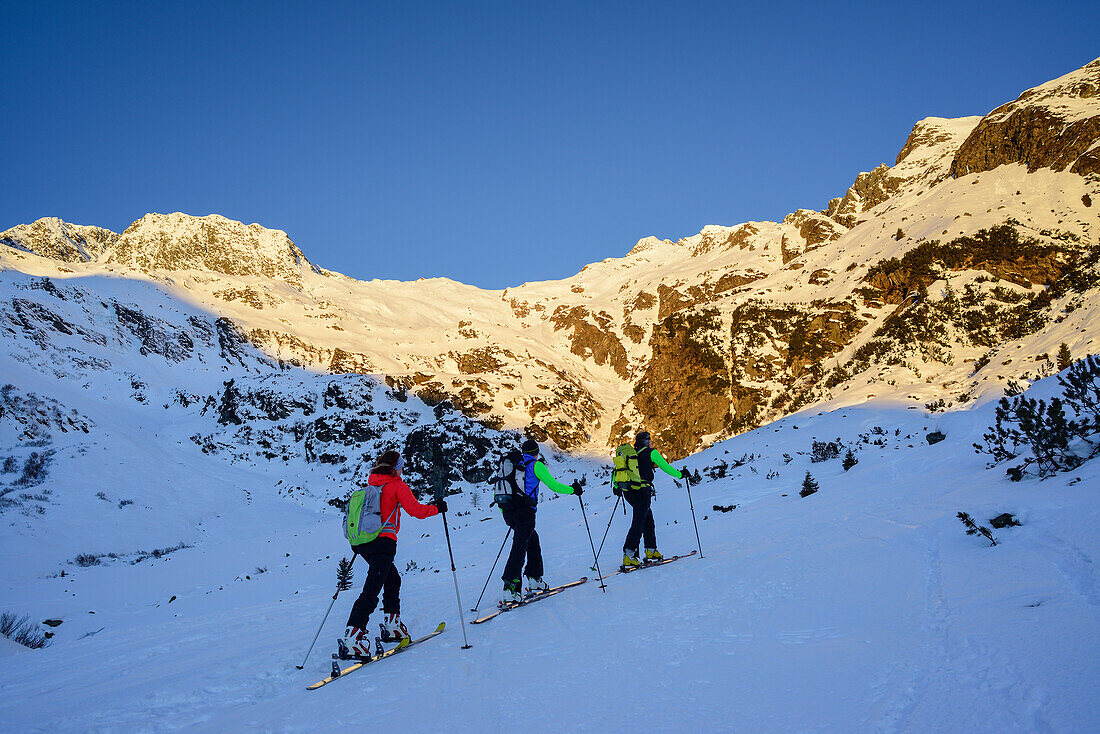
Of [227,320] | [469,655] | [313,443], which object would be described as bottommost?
[469,655]

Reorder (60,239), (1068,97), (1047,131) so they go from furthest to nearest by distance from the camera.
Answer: (60,239), (1068,97), (1047,131)

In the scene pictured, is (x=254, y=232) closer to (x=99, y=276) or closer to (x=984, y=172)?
(x=99, y=276)

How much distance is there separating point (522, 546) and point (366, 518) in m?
2.30

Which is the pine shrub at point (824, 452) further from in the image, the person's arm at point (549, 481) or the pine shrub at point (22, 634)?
the pine shrub at point (22, 634)

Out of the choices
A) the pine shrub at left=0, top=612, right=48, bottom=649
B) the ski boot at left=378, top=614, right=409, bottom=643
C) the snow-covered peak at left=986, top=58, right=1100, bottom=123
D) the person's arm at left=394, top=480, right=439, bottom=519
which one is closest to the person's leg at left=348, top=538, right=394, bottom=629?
the ski boot at left=378, top=614, right=409, bottom=643

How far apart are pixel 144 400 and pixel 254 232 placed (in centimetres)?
5851

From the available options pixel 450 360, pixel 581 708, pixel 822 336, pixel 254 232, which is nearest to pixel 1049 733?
pixel 581 708

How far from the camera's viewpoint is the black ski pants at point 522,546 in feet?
24.3

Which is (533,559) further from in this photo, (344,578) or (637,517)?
(344,578)

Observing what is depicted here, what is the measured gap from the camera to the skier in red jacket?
5887mm

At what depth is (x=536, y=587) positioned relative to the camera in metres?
7.57

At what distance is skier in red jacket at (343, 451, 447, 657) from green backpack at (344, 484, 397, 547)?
3 cm

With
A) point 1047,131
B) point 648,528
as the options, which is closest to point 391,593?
point 648,528

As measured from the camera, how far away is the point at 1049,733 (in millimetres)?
2248
